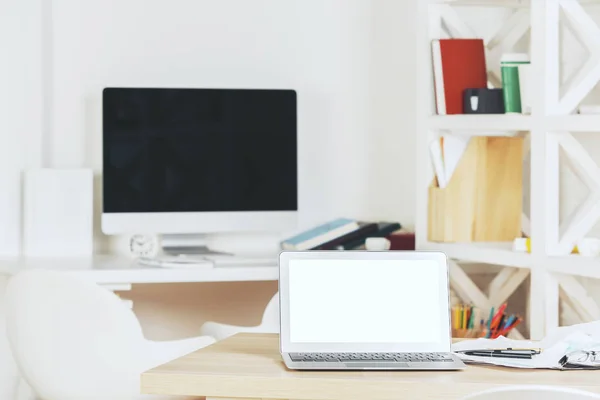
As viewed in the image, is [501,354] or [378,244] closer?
[501,354]

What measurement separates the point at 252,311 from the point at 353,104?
1.02m

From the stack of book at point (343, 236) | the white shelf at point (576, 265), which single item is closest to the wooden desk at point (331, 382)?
the white shelf at point (576, 265)

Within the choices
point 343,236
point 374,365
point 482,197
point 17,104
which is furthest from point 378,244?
point 374,365

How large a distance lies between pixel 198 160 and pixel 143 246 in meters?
0.43

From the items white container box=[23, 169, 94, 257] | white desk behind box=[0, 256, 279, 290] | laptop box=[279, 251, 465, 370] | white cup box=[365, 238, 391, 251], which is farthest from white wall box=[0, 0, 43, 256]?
laptop box=[279, 251, 465, 370]

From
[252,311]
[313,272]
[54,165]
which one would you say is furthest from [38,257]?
[313,272]

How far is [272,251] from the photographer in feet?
12.7

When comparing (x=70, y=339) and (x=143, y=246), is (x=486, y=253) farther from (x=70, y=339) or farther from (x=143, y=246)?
(x=143, y=246)

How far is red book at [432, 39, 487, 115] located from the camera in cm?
310

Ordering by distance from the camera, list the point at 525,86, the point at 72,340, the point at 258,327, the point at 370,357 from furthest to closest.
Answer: the point at 258,327, the point at 525,86, the point at 72,340, the point at 370,357

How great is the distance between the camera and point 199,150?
12.2 feet

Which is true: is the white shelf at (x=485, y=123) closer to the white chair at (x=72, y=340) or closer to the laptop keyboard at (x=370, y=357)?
the white chair at (x=72, y=340)

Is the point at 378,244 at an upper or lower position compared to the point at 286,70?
lower

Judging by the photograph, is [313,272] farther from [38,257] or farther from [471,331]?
[38,257]
